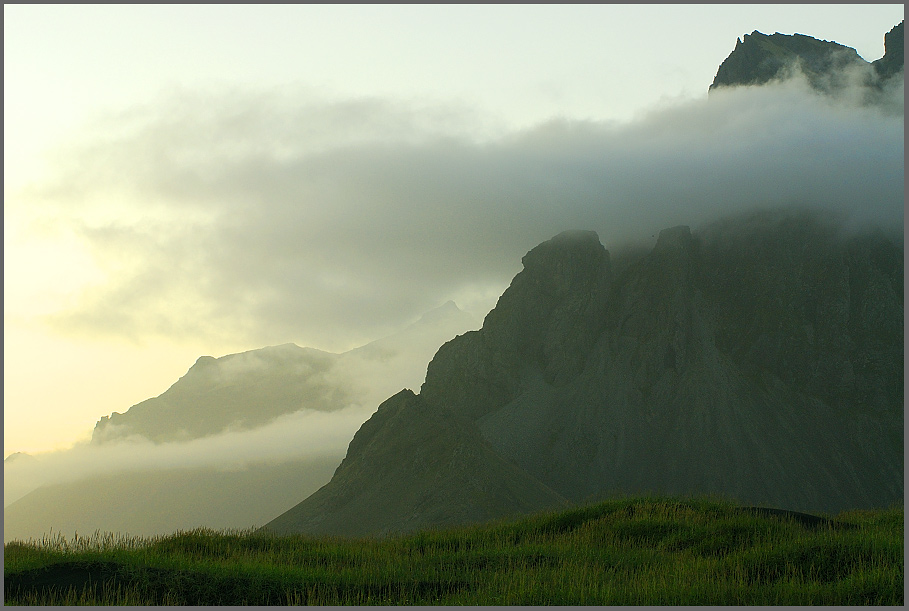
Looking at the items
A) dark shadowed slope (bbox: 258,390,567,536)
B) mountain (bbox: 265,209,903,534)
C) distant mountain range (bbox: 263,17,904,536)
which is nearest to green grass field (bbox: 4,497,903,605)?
dark shadowed slope (bbox: 258,390,567,536)

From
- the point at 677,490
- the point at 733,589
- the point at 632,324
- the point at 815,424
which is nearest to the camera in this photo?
the point at 733,589

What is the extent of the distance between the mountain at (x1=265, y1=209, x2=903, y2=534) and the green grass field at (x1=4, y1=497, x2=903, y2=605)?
88619 millimetres

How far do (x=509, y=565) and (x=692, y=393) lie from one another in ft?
503

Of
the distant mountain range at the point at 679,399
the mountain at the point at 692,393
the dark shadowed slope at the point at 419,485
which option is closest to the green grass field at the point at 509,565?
the dark shadowed slope at the point at 419,485

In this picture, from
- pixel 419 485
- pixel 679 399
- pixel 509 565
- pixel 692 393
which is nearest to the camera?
pixel 509 565

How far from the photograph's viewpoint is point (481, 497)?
353 feet

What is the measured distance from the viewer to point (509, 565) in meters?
23.1

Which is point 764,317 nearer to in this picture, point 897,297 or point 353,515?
point 897,297

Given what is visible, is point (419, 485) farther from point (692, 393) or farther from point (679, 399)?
point (692, 393)

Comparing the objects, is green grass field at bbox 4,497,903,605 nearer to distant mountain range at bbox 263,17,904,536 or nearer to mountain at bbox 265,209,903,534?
distant mountain range at bbox 263,17,904,536

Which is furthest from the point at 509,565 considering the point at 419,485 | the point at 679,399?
the point at 679,399

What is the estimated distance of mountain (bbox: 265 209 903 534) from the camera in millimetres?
143500

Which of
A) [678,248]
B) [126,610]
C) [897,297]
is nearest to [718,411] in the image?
[678,248]

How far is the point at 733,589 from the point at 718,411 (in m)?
152
